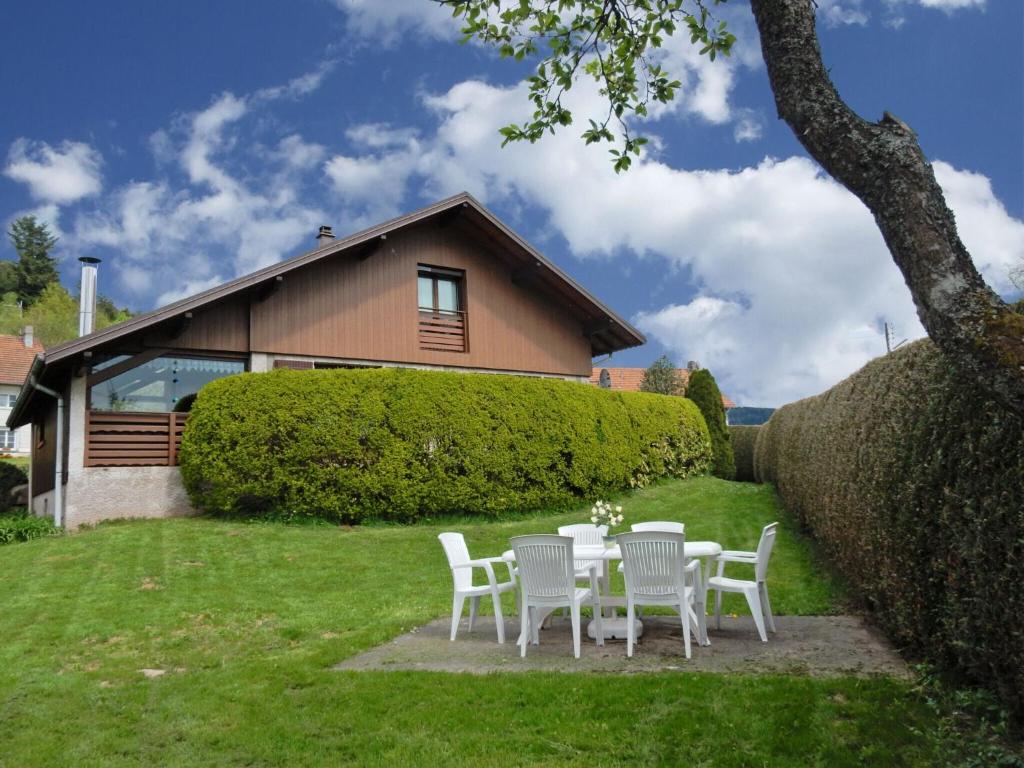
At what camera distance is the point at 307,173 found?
1653cm

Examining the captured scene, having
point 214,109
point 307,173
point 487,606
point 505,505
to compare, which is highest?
point 214,109

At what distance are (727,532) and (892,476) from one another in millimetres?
8626

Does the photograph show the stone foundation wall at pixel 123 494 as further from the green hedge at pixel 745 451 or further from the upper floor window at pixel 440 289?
the green hedge at pixel 745 451

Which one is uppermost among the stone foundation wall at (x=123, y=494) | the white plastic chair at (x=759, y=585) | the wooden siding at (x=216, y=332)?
the wooden siding at (x=216, y=332)

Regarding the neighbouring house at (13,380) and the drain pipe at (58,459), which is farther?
the neighbouring house at (13,380)

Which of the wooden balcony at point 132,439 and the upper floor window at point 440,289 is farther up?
the upper floor window at point 440,289

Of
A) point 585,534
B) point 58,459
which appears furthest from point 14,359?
point 585,534

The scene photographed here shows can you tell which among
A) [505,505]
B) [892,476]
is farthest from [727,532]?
[892,476]

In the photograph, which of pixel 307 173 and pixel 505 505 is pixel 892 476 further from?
pixel 307 173

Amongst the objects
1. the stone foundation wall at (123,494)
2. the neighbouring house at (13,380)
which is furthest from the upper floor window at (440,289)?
the neighbouring house at (13,380)

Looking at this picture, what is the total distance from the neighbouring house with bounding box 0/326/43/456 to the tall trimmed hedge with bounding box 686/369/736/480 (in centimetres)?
3646

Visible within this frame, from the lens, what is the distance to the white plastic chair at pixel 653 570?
6602 millimetres

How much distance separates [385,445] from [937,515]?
11.2 m

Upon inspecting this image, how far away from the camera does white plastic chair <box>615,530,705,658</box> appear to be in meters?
6.60
